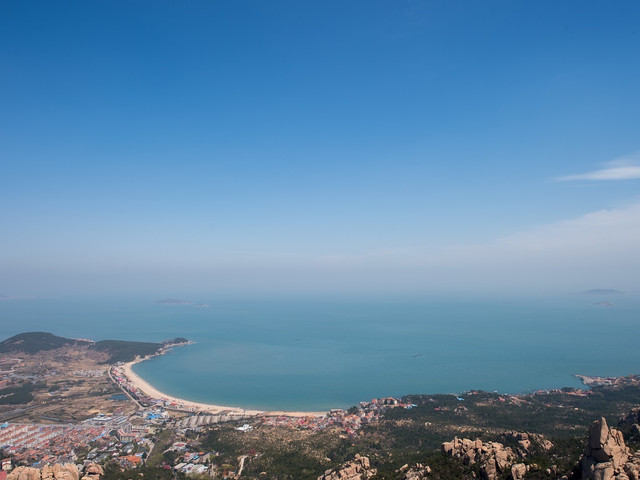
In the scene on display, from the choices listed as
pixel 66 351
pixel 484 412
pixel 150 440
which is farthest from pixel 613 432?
pixel 66 351

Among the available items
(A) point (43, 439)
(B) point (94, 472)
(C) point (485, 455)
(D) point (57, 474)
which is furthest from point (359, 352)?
(D) point (57, 474)

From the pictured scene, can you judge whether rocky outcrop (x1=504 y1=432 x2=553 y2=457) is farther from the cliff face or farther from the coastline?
the coastline

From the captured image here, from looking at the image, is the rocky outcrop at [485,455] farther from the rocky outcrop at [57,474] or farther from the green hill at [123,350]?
the green hill at [123,350]

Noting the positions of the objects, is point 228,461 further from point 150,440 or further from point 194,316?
point 194,316

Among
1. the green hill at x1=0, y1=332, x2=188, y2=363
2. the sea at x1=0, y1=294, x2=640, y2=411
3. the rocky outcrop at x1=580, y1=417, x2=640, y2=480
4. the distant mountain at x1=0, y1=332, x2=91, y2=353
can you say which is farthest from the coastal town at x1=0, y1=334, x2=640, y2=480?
the distant mountain at x1=0, y1=332, x2=91, y2=353

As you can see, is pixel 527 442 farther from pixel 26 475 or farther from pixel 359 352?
pixel 359 352
